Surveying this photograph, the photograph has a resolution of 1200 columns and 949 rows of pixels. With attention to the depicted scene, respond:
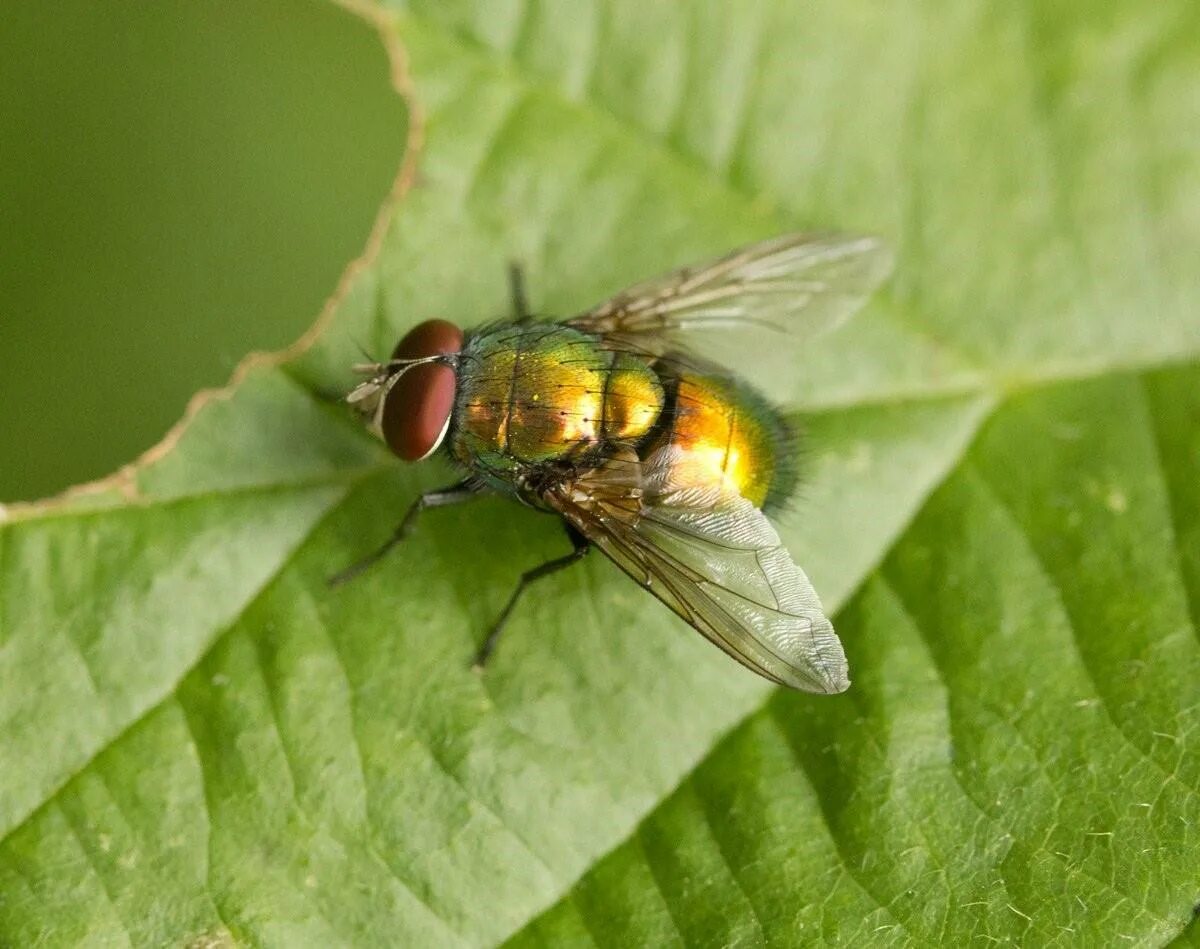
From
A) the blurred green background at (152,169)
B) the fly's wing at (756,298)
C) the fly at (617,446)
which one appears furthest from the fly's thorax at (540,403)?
the blurred green background at (152,169)

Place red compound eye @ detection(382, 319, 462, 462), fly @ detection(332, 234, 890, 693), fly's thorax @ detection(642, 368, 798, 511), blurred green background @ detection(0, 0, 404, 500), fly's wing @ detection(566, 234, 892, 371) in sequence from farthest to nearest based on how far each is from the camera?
blurred green background @ detection(0, 0, 404, 500)
fly's wing @ detection(566, 234, 892, 371)
fly's thorax @ detection(642, 368, 798, 511)
red compound eye @ detection(382, 319, 462, 462)
fly @ detection(332, 234, 890, 693)

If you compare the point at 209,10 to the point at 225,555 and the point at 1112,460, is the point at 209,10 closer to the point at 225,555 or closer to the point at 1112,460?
the point at 225,555

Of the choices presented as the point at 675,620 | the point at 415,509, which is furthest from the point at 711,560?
the point at 415,509

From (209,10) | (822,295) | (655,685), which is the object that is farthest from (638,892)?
(209,10)

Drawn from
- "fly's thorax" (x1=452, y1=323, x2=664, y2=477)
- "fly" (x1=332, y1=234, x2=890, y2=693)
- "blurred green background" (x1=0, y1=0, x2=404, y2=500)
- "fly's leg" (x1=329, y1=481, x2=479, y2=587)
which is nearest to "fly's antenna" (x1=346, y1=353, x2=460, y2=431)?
"fly" (x1=332, y1=234, x2=890, y2=693)

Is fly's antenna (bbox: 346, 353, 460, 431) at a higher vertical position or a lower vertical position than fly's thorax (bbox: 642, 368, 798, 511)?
higher

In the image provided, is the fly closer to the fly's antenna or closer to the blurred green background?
the fly's antenna

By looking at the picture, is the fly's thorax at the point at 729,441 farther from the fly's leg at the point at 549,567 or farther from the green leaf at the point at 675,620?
the fly's leg at the point at 549,567

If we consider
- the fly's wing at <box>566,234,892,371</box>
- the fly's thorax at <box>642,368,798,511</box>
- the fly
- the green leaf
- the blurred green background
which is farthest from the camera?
the blurred green background
